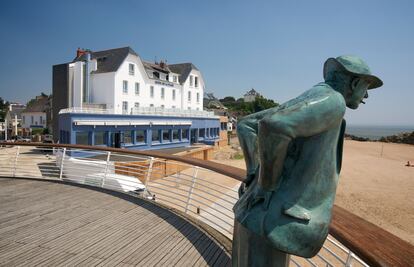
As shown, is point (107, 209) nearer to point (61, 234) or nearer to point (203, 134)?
point (61, 234)

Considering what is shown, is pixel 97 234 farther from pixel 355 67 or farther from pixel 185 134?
pixel 185 134

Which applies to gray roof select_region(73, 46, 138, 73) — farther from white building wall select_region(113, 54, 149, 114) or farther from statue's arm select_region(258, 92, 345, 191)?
statue's arm select_region(258, 92, 345, 191)

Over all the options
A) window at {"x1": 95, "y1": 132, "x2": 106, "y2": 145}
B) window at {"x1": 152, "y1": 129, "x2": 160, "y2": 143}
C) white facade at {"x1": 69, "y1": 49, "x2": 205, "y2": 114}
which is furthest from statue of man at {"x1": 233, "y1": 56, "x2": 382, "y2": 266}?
window at {"x1": 152, "y1": 129, "x2": 160, "y2": 143}

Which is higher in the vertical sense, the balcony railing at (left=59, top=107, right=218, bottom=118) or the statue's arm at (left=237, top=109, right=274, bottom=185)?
the balcony railing at (left=59, top=107, right=218, bottom=118)

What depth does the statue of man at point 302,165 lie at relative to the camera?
51.5 inches

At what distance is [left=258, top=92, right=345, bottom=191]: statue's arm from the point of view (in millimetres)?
1293

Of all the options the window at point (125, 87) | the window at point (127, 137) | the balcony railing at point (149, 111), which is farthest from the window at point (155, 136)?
the window at point (125, 87)

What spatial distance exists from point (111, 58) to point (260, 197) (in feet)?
95.9

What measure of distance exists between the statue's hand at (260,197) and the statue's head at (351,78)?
626 mm

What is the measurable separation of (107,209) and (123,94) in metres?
23.7

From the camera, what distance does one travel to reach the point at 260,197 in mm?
1493

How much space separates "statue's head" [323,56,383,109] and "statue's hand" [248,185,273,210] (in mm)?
626

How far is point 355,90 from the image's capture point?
149 centimetres

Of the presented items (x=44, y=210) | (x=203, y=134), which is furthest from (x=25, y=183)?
(x=203, y=134)
